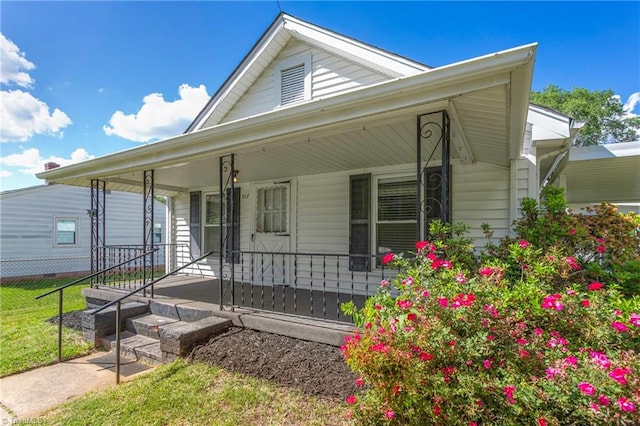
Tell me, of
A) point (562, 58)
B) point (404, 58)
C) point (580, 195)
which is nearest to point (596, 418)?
point (404, 58)

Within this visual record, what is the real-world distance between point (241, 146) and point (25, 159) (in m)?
34.3

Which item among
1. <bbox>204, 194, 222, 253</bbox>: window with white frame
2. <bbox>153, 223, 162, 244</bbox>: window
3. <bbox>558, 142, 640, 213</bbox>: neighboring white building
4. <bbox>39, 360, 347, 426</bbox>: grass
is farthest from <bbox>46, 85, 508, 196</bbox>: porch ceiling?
<bbox>153, 223, 162, 244</bbox>: window

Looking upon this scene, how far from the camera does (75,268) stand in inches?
509

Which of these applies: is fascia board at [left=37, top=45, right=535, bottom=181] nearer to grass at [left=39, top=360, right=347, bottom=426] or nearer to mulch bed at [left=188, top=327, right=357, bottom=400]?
mulch bed at [left=188, top=327, right=357, bottom=400]

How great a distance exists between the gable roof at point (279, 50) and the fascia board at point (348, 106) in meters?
2.99

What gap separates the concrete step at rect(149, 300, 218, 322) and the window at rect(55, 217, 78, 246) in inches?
445

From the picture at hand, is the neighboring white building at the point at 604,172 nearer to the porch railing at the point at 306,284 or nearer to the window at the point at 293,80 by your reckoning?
the porch railing at the point at 306,284

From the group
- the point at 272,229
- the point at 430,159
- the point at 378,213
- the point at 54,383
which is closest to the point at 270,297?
the point at 272,229

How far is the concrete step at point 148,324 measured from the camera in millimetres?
4367

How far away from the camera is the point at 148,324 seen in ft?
14.8

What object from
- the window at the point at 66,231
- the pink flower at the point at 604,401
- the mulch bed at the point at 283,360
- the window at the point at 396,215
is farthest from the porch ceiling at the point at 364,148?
the window at the point at 66,231

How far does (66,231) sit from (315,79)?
13.2m

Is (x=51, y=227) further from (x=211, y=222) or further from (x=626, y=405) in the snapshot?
(x=626, y=405)

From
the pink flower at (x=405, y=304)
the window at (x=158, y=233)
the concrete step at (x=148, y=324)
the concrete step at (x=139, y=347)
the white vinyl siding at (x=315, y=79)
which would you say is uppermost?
the white vinyl siding at (x=315, y=79)
